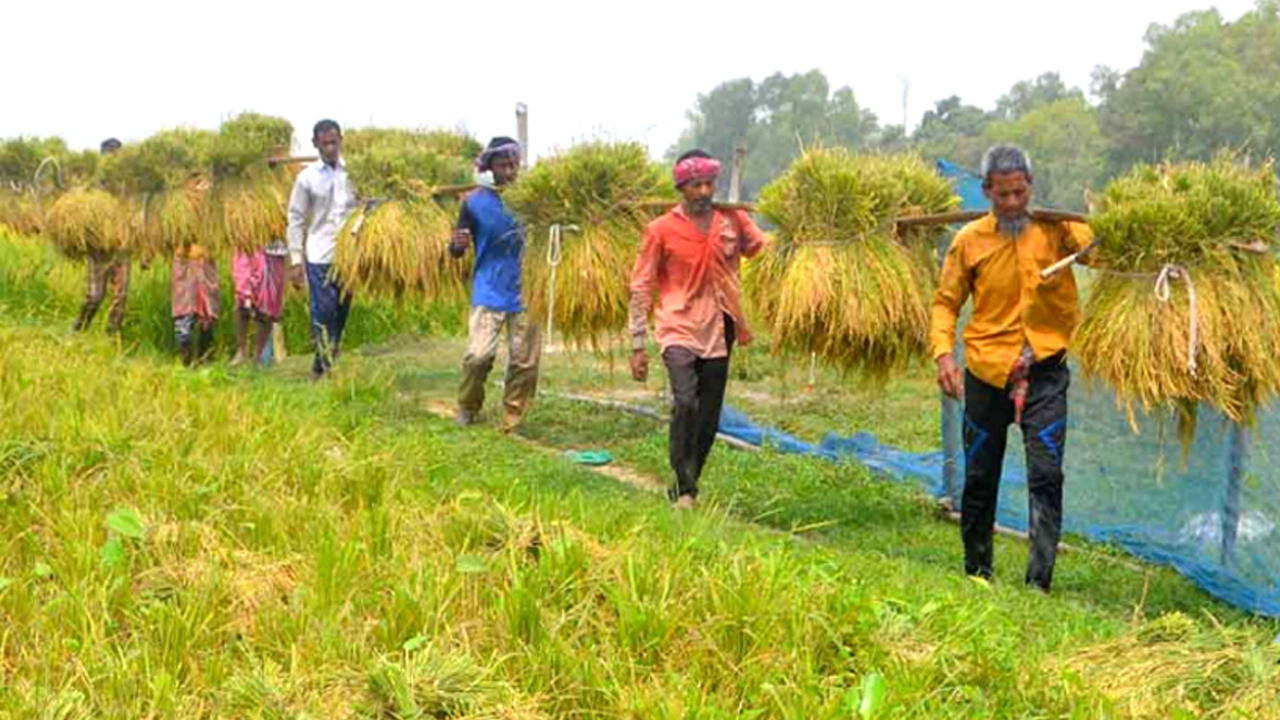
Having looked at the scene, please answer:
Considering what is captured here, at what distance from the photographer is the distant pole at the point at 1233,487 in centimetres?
491

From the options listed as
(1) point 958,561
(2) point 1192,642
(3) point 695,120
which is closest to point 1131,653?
(2) point 1192,642

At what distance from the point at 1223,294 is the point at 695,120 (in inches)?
1965

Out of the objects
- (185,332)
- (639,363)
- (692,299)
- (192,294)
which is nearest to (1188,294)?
(692,299)

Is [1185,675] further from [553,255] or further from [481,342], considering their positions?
[481,342]

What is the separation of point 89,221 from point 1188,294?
28.7ft

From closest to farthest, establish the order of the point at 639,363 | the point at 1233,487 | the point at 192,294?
the point at 1233,487 → the point at 639,363 → the point at 192,294

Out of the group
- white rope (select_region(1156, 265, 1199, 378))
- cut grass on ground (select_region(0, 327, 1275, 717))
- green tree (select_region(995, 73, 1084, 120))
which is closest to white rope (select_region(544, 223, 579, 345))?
cut grass on ground (select_region(0, 327, 1275, 717))

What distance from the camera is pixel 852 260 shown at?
5625mm

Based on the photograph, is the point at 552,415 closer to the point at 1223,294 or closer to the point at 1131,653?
the point at 1223,294

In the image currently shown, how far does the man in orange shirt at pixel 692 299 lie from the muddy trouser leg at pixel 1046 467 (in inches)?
63.0

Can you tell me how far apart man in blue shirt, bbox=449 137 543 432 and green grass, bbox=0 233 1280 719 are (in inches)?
90.9

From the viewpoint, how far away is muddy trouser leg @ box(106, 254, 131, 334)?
10.9 metres

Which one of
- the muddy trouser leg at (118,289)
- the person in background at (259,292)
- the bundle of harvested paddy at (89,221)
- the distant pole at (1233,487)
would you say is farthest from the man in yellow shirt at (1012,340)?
the muddy trouser leg at (118,289)

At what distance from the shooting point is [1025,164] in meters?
4.85
